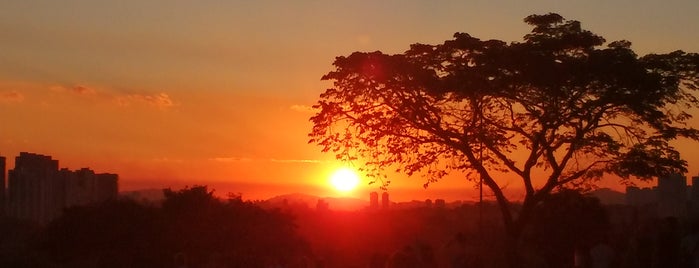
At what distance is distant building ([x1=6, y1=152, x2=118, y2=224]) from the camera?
266 feet

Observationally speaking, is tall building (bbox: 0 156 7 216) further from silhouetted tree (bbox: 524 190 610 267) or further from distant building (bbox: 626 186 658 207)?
silhouetted tree (bbox: 524 190 610 267)

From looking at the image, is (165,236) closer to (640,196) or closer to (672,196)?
(672,196)

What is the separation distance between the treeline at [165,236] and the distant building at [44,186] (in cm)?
2984

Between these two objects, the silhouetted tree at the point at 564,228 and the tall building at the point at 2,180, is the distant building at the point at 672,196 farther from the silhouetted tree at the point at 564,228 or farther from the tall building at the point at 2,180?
the tall building at the point at 2,180

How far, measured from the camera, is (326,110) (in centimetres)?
4000

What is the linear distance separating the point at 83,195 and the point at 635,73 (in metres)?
50.8

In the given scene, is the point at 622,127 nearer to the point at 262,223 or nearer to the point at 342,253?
the point at 262,223

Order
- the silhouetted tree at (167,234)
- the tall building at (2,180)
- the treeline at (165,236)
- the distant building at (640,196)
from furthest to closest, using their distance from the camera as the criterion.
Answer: the distant building at (640,196)
the tall building at (2,180)
the silhouetted tree at (167,234)
the treeline at (165,236)

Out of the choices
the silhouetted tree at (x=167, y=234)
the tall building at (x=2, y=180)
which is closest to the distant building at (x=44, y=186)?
→ the tall building at (x=2, y=180)

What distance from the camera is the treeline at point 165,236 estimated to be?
147 feet

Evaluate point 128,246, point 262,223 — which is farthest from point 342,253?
point 128,246

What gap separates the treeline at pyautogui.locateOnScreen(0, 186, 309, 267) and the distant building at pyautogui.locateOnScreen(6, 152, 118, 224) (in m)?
29.8

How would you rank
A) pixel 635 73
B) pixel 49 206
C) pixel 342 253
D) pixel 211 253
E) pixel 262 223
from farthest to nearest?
1. pixel 49 206
2. pixel 342 253
3. pixel 262 223
4. pixel 211 253
5. pixel 635 73

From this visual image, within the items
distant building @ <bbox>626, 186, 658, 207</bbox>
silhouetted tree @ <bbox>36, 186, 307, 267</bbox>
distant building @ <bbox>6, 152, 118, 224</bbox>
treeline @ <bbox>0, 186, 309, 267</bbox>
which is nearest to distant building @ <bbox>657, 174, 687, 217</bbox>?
distant building @ <bbox>626, 186, 658, 207</bbox>
